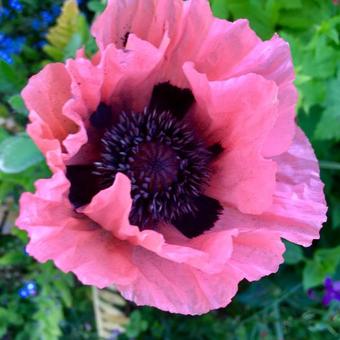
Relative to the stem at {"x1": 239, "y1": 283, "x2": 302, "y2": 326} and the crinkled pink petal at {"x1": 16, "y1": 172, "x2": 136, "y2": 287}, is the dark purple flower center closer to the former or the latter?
the crinkled pink petal at {"x1": 16, "y1": 172, "x2": 136, "y2": 287}

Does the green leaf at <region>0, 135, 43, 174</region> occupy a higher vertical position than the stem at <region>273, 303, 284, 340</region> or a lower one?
higher

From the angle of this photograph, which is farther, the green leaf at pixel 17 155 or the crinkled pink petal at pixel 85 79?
the green leaf at pixel 17 155

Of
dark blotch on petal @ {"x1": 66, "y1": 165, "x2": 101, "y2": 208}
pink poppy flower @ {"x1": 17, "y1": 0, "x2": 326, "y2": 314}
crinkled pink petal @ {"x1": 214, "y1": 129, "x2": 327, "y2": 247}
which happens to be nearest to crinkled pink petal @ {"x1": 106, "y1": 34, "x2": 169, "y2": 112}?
pink poppy flower @ {"x1": 17, "y1": 0, "x2": 326, "y2": 314}

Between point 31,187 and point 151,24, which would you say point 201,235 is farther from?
point 31,187

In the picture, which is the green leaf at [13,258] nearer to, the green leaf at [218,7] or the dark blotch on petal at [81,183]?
the dark blotch on petal at [81,183]

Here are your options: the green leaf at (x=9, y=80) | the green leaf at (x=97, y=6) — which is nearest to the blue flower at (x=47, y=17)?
the green leaf at (x=97, y=6)

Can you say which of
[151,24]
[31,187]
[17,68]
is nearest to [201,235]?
[151,24]

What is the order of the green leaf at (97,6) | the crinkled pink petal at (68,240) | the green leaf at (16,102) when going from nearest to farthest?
the crinkled pink petal at (68,240), the green leaf at (16,102), the green leaf at (97,6)

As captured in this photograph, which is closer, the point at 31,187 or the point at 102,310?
the point at 31,187
